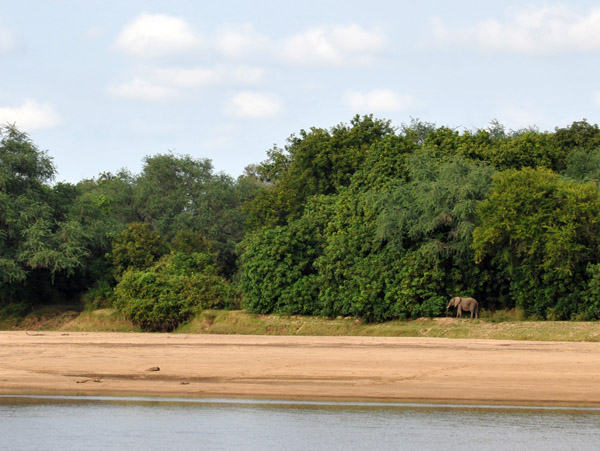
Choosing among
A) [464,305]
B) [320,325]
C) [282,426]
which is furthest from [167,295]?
[282,426]

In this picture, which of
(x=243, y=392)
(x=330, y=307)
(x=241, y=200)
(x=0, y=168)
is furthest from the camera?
(x=241, y=200)

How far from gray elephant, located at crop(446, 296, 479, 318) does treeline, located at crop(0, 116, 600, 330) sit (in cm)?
56

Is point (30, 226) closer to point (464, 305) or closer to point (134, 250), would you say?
point (134, 250)

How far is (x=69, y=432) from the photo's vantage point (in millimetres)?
13578

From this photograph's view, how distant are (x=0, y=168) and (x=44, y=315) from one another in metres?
6.92

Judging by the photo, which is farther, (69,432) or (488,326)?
(488,326)

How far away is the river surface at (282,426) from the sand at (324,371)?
754 millimetres

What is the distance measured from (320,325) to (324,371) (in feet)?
42.3

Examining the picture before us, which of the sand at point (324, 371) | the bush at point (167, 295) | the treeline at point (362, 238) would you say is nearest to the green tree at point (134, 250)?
the treeline at point (362, 238)

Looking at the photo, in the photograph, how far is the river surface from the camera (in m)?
12.5

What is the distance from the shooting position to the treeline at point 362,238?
27344mm

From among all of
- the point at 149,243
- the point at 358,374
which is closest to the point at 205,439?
the point at 358,374

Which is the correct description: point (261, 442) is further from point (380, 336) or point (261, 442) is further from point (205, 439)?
point (380, 336)

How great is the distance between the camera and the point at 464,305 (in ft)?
93.7
